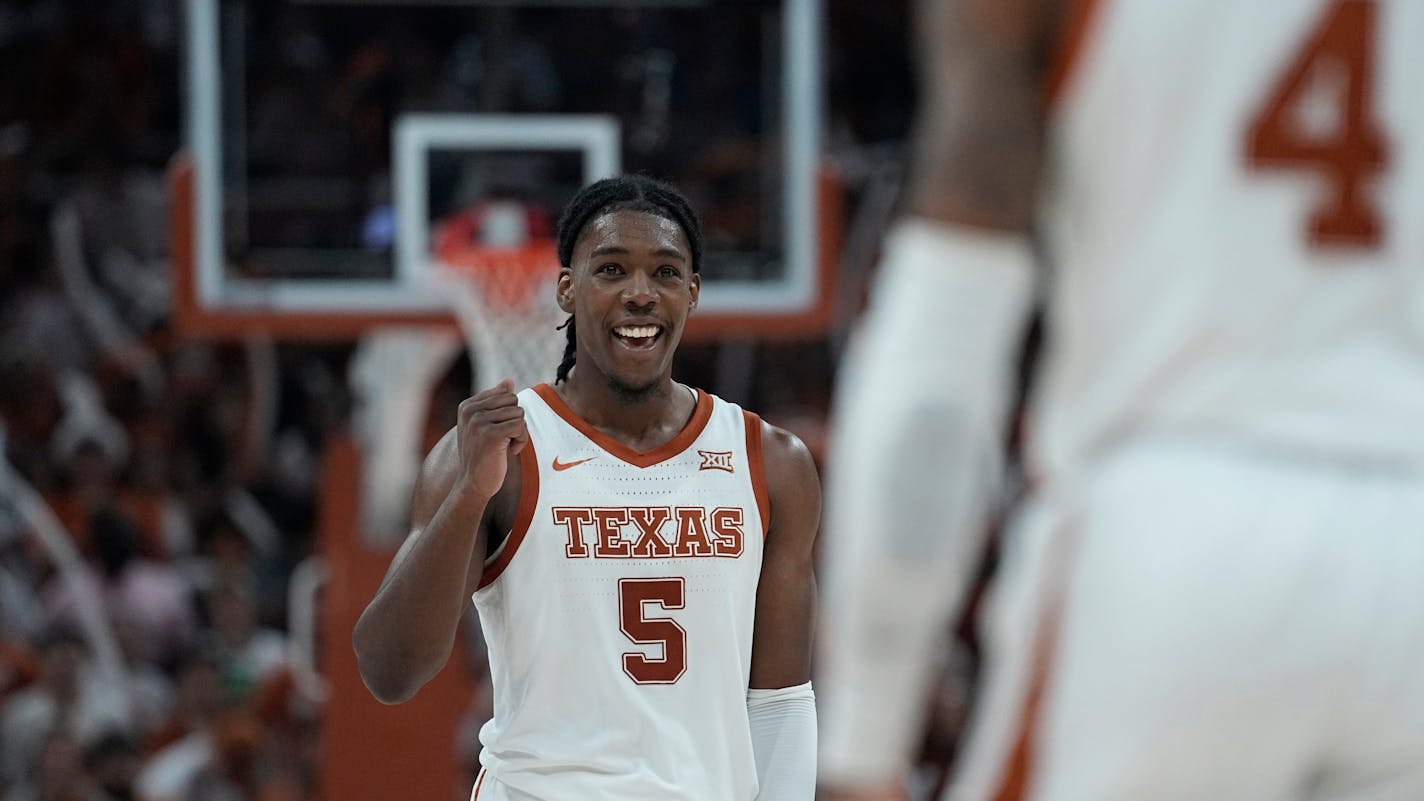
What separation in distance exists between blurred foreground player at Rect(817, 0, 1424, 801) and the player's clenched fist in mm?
1314

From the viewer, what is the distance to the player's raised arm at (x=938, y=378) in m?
2.10

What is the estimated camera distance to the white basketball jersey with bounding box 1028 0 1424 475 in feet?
6.71

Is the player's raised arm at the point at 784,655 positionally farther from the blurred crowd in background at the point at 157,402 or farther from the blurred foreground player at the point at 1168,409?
the blurred crowd in background at the point at 157,402

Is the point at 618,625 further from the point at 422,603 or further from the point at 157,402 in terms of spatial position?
the point at 157,402

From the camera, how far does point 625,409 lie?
3775 millimetres

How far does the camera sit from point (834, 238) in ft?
28.5

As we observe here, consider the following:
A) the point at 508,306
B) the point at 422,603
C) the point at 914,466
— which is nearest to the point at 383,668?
the point at 422,603

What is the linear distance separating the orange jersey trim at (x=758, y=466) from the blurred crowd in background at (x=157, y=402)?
555 centimetres

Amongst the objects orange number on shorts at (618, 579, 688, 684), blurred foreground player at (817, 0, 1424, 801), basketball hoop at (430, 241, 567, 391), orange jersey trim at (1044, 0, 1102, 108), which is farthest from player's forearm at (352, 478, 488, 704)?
basketball hoop at (430, 241, 567, 391)

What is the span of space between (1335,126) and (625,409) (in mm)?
1902

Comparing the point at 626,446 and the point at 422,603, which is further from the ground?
the point at 626,446

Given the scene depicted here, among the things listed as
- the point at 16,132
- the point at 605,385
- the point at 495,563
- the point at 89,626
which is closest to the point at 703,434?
the point at 605,385

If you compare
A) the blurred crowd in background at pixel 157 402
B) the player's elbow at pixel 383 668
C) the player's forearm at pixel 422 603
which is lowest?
the blurred crowd in background at pixel 157 402

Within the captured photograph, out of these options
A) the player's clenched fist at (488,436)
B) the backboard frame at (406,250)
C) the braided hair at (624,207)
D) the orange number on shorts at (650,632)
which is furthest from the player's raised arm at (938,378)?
the backboard frame at (406,250)
